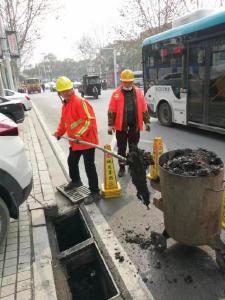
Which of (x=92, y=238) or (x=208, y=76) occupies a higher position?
(x=208, y=76)

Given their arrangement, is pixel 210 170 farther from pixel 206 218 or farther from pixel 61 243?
pixel 61 243

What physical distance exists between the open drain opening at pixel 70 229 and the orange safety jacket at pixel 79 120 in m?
1.00

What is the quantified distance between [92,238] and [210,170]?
165 centimetres

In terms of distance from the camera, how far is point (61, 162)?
673cm

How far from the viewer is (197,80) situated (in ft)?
26.6

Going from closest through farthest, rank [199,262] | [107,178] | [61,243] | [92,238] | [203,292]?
[203,292] → [199,262] → [92,238] → [61,243] → [107,178]

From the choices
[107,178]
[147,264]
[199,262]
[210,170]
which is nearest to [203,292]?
[199,262]

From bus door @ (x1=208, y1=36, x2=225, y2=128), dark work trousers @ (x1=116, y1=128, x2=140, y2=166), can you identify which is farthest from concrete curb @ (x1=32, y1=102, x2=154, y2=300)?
bus door @ (x1=208, y1=36, x2=225, y2=128)

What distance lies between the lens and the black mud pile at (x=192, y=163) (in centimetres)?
278

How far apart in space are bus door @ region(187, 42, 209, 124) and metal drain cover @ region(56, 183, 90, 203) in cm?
462

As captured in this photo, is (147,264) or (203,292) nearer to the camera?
(203,292)

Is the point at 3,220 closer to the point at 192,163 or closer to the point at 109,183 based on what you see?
the point at 109,183

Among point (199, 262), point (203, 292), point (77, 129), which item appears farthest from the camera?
point (77, 129)

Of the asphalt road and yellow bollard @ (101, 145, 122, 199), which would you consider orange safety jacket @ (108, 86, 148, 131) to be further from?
the asphalt road
